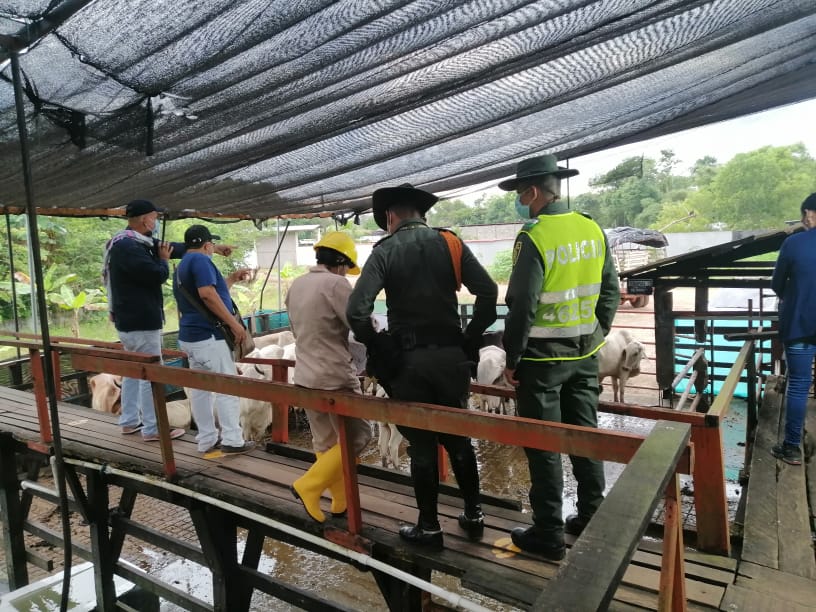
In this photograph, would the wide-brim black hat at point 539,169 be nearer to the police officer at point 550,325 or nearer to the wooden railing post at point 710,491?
the police officer at point 550,325

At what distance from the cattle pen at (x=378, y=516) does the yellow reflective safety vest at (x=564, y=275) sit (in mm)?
581

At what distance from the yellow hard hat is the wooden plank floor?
142 cm

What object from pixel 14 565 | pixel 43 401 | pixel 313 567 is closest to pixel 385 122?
pixel 43 401

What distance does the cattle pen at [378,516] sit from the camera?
1.44 meters

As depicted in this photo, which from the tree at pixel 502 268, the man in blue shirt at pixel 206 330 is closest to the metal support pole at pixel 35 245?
the man in blue shirt at pixel 206 330

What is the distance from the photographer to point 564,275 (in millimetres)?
2527

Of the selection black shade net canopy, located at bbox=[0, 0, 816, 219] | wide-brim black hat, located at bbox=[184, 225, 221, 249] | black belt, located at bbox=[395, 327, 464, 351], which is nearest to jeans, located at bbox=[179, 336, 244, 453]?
wide-brim black hat, located at bbox=[184, 225, 221, 249]

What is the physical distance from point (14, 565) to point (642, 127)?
714 centimetres

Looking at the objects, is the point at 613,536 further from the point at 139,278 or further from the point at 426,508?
the point at 139,278

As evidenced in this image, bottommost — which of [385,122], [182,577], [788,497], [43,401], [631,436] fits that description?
[182,577]

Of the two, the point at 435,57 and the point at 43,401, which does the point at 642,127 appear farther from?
the point at 43,401

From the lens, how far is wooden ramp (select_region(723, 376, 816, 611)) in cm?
226

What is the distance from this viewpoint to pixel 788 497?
10.7 ft

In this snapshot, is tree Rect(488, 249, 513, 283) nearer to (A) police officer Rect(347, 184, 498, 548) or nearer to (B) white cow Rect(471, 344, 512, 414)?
(B) white cow Rect(471, 344, 512, 414)
